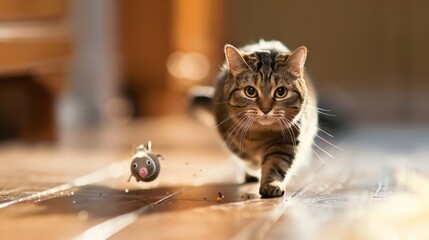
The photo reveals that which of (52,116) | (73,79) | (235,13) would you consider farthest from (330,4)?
(52,116)

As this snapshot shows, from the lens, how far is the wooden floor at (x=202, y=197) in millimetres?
1529

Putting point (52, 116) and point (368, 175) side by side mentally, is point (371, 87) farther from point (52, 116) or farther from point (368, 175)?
point (368, 175)

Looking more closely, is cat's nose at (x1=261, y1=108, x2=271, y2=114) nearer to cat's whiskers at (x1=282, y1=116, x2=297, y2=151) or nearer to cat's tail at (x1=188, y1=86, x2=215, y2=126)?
cat's whiskers at (x1=282, y1=116, x2=297, y2=151)

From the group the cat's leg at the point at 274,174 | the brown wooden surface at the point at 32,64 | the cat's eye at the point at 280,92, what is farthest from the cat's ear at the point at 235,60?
the brown wooden surface at the point at 32,64

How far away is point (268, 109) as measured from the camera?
193 cm

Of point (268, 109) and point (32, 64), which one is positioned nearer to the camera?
point (268, 109)

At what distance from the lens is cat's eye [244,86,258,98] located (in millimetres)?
1945

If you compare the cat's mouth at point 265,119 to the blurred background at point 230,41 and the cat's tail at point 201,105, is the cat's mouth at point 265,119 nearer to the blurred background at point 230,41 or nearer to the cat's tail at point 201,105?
the cat's tail at point 201,105

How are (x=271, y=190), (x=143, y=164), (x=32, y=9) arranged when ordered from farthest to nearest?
(x=32, y=9), (x=143, y=164), (x=271, y=190)

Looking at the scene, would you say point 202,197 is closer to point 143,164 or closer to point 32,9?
point 143,164

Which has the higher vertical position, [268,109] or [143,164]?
[268,109]

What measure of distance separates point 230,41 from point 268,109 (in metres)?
3.05

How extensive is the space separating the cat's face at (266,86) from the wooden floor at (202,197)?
0.65 ft

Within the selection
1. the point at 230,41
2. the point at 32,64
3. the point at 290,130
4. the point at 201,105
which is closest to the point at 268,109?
the point at 290,130
